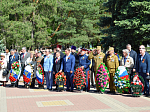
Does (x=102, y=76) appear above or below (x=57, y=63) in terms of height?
below

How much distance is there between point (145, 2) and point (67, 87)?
8596 millimetres

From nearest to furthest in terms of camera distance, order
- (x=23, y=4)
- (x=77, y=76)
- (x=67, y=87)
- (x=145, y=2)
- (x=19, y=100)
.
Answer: (x=19, y=100) < (x=77, y=76) < (x=67, y=87) < (x=145, y=2) < (x=23, y=4)

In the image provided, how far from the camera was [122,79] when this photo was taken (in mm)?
8492

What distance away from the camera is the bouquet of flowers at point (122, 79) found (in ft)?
27.9

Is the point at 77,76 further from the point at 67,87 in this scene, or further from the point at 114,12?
the point at 114,12

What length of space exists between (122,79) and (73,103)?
93.7 inches

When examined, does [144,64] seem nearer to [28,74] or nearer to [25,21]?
[28,74]

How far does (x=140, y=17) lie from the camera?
15117 mm

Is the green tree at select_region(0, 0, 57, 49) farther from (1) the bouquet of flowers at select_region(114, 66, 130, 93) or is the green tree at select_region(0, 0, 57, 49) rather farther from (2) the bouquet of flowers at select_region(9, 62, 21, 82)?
(1) the bouquet of flowers at select_region(114, 66, 130, 93)

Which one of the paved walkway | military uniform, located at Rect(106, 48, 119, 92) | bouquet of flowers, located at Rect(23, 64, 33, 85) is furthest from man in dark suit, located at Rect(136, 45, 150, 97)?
bouquet of flowers, located at Rect(23, 64, 33, 85)

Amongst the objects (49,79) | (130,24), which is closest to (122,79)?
(49,79)

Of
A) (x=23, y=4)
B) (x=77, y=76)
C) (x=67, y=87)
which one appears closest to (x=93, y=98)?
(x=77, y=76)

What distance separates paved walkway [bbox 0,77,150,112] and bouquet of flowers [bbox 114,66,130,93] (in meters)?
0.37

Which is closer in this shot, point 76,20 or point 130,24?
point 130,24
